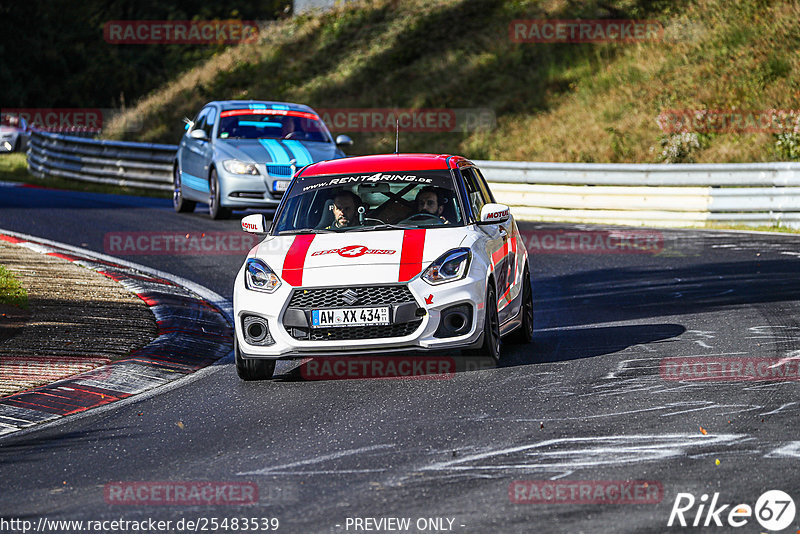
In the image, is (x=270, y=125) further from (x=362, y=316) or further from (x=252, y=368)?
(x=362, y=316)

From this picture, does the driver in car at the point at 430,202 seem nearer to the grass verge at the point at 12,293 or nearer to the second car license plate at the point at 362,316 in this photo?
the second car license plate at the point at 362,316

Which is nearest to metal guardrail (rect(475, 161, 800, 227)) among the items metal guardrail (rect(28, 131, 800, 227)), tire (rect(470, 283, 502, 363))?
metal guardrail (rect(28, 131, 800, 227))

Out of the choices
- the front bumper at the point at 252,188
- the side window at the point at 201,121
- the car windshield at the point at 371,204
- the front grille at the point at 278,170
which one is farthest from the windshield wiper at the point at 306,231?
the side window at the point at 201,121

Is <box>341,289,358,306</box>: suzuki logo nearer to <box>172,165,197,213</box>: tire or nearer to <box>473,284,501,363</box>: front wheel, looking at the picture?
<box>473,284,501,363</box>: front wheel

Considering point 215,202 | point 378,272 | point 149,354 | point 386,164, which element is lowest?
point 149,354

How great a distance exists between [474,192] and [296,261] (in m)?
1.99

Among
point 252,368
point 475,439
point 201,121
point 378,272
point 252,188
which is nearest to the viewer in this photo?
point 475,439

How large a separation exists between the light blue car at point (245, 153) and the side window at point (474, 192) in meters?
8.14

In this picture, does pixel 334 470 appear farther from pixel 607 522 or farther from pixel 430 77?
pixel 430 77

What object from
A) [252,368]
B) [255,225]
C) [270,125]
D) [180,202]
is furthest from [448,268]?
[180,202]

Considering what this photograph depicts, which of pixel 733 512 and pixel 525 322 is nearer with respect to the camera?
pixel 733 512

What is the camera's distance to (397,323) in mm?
8477

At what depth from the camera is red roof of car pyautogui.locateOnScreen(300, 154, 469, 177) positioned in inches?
395

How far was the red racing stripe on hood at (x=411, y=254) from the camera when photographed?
8.59m
